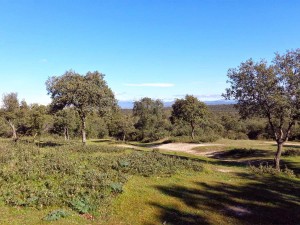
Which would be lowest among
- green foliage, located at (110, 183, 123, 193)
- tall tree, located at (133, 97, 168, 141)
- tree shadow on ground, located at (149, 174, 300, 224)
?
tree shadow on ground, located at (149, 174, 300, 224)

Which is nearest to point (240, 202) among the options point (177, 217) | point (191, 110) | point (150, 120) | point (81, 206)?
point (177, 217)

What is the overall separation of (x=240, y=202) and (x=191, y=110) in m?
40.1

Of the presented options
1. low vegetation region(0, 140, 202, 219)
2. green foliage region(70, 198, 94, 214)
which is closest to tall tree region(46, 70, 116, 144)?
low vegetation region(0, 140, 202, 219)

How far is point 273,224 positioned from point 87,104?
25.9m

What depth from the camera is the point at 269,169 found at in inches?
1033

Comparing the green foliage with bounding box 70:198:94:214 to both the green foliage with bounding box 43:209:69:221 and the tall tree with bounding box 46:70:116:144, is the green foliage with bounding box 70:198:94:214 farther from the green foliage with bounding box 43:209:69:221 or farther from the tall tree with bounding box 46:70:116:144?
the tall tree with bounding box 46:70:116:144

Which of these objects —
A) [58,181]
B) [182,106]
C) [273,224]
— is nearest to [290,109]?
[273,224]

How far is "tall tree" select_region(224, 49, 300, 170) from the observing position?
2583 cm

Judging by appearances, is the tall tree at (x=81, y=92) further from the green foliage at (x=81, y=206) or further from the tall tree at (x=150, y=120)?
the tall tree at (x=150, y=120)

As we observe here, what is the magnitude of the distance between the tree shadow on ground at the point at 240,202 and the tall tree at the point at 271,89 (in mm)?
6893

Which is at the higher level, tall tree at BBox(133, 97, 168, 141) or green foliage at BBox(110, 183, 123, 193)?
tall tree at BBox(133, 97, 168, 141)

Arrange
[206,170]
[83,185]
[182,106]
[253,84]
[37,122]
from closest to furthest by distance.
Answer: [83,185] < [206,170] < [253,84] < [37,122] < [182,106]

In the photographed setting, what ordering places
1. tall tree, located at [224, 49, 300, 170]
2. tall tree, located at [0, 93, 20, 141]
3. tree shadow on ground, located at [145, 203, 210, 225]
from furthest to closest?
tall tree, located at [0, 93, 20, 141]
tall tree, located at [224, 49, 300, 170]
tree shadow on ground, located at [145, 203, 210, 225]

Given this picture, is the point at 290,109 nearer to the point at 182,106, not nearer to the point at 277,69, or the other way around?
the point at 277,69
